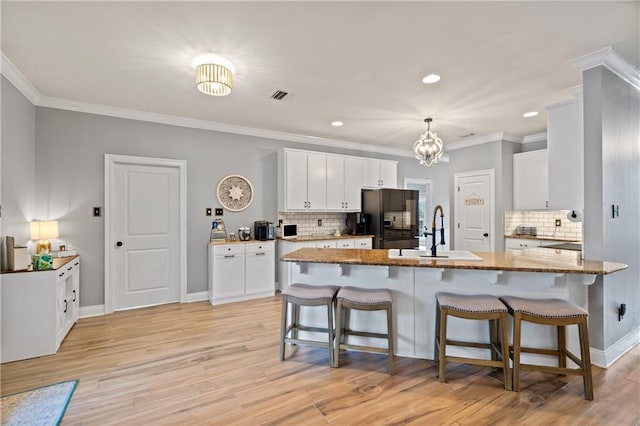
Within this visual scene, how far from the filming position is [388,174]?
584cm

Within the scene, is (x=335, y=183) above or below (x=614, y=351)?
above

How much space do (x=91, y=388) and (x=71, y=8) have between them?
2635mm

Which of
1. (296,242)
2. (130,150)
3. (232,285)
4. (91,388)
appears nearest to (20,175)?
(130,150)

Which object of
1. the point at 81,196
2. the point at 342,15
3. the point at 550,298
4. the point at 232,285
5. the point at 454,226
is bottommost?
the point at 232,285

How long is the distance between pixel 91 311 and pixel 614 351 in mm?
5450

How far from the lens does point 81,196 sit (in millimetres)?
3637

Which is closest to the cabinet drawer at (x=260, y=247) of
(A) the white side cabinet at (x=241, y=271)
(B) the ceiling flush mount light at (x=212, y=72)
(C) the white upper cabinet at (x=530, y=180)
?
(A) the white side cabinet at (x=241, y=271)

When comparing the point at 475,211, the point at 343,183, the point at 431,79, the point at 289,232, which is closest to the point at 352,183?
the point at 343,183

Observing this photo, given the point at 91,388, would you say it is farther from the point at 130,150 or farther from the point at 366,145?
the point at 366,145

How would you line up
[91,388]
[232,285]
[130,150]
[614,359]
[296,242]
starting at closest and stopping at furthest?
[91,388] < [614,359] < [130,150] < [232,285] < [296,242]

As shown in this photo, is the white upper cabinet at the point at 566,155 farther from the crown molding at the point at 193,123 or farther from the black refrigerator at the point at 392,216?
the crown molding at the point at 193,123

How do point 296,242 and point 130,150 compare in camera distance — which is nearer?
point 130,150

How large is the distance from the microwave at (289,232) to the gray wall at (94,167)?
353 mm

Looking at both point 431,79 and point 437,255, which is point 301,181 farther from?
point 437,255
